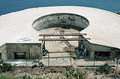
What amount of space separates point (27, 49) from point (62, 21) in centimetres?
2198

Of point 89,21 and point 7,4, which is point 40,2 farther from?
point 89,21

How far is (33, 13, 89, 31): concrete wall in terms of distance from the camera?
4944 centimetres

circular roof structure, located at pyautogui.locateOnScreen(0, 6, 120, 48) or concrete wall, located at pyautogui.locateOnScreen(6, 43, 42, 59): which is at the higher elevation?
circular roof structure, located at pyautogui.locateOnScreen(0, 6, 120, 48)

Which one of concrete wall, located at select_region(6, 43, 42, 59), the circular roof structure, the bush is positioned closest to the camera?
the bush

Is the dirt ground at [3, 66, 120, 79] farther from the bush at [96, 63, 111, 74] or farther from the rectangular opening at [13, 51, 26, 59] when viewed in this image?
the rectangular opening at [13, 51, 26, 59]

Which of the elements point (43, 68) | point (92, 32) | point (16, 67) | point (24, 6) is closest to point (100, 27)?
point (92, 32)

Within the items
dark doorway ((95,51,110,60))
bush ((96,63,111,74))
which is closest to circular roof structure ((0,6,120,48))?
dark doorway ((95,51,110,60))

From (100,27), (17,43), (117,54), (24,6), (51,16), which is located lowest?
(117,54)

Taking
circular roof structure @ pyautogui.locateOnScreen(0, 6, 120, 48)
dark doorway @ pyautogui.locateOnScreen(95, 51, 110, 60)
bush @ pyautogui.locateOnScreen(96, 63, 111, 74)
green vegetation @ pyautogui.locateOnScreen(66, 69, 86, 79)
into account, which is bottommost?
green vegetation @ pyautogui.locateOnScreen(66, 69, 86, 79)

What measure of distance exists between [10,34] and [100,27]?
67.6 ft

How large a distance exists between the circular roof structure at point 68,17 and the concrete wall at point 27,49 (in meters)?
0.94

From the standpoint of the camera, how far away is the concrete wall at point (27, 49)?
109 feet

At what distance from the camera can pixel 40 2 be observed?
95.5 m

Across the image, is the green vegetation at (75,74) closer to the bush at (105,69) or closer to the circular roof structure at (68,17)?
the bush at (105,69)
